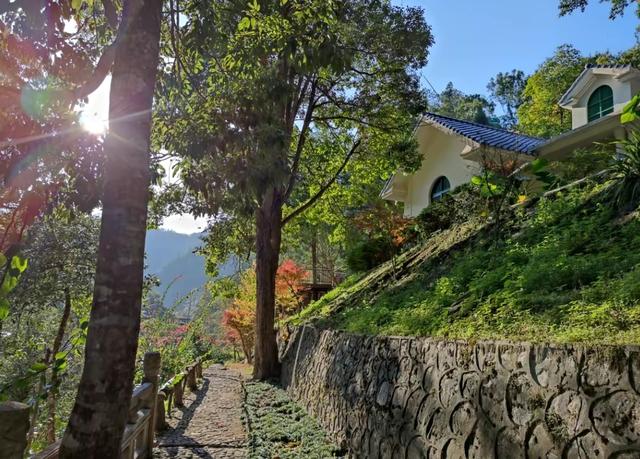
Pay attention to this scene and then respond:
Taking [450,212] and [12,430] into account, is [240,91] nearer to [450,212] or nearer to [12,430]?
[12,430]

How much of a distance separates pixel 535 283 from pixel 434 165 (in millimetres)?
12576

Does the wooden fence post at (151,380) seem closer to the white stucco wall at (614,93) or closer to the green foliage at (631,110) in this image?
the green foliage at (631,110)

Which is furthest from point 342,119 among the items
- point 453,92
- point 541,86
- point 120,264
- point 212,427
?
point 453,92

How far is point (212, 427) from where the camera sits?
24.7 feet

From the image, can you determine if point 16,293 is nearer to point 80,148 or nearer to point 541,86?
point 80,148

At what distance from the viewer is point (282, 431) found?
6.67m

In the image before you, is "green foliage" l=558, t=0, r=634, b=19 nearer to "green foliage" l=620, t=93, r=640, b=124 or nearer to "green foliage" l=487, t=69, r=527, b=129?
"green foliage" l=620, t=93, r=640, b=124

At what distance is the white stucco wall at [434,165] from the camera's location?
14461mm

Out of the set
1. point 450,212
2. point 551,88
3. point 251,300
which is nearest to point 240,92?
point 450,212

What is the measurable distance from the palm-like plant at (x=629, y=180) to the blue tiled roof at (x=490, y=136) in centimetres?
692

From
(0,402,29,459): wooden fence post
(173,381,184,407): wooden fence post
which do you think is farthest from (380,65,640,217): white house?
(0,402,29,459): wooden fence post

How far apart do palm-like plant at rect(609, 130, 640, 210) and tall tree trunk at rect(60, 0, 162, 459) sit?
475 cm

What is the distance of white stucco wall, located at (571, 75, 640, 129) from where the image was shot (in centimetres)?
1205

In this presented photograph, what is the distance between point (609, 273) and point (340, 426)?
3726mm
